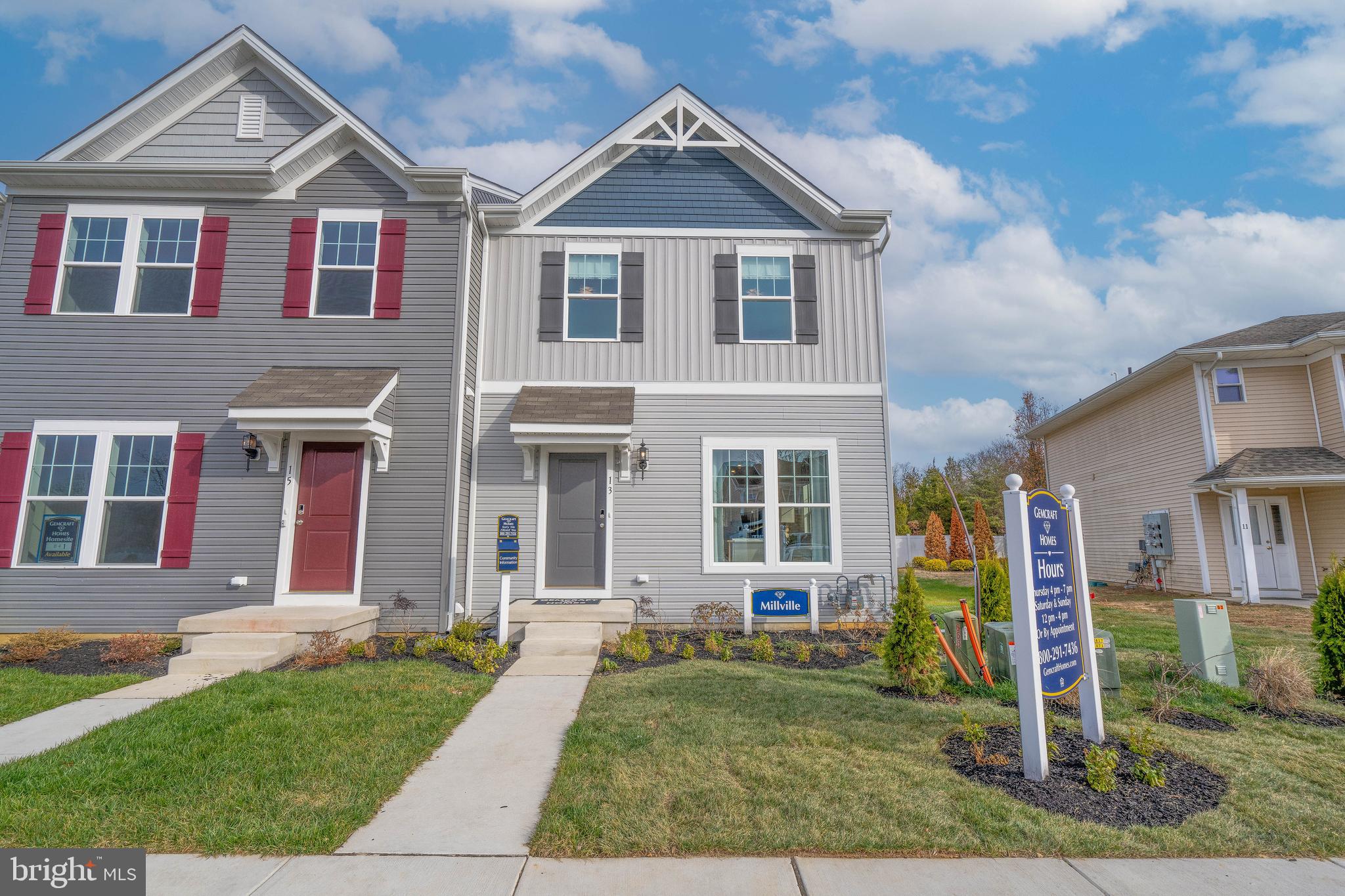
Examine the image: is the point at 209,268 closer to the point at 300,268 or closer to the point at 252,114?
the point at 300,268

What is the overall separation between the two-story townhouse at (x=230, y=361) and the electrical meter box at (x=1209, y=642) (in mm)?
8230

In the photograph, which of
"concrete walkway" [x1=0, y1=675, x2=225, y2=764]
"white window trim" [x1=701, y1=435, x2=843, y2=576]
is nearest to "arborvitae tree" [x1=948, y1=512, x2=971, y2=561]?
"white window trim" [x1=701, y1=435, x2=843, y2=576]

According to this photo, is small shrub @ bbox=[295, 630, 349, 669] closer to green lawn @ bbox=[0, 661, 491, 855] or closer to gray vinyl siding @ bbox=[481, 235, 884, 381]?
green lawn @ bbox=[0, 661, 491, 855]

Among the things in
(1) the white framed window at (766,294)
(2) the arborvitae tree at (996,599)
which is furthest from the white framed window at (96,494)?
(2) the arborvitae tree at (996,599)

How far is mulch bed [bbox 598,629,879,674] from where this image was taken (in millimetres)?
7199

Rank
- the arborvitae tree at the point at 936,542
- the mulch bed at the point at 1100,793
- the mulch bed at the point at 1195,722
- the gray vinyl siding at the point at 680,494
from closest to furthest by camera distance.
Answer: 1. the mulch bed at the point at 1100,793
2. the mulch bed at the point at 1195,722
3. the gray vinyl siding at the point at 680,494
4. the arborvitae tree at the point at 936,542

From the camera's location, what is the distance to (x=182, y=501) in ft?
27.8

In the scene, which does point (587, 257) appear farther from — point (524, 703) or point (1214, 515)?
point (1214, 515)

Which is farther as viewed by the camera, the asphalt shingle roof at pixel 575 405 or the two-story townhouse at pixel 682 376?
the two-story townhouse at pixel 682 376

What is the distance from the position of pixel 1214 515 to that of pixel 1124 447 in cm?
371

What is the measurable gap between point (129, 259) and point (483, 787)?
938cm

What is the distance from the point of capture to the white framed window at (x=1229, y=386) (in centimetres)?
1429

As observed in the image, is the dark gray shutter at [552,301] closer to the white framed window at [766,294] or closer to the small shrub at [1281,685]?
the white framed window at [766,294]

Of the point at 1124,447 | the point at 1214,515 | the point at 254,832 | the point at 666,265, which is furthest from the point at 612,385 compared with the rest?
the point at 1124,447
